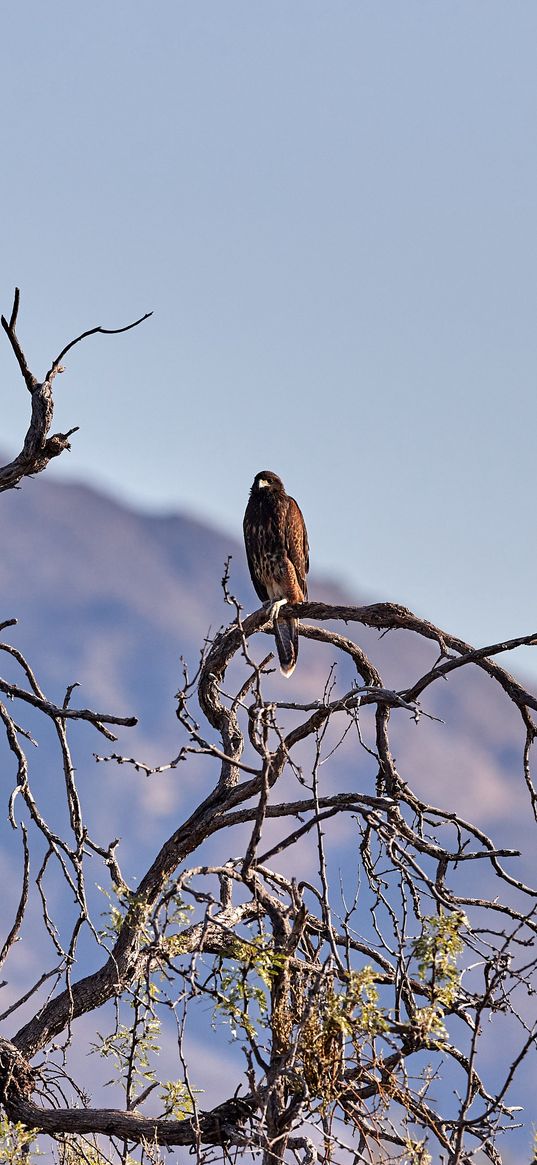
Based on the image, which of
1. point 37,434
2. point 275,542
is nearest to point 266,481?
point 275,542

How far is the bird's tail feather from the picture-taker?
19.6 ft

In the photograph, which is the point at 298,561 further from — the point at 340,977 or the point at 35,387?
the point at 340,977

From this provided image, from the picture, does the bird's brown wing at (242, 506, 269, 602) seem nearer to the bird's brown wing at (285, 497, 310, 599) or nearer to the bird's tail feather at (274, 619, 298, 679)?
the bird's brown wing at (285, 497, 310, 599)

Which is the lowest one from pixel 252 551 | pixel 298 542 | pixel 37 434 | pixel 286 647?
pixel 37 434

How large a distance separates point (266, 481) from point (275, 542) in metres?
0.40

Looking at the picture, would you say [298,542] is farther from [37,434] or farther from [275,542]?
[37,434]

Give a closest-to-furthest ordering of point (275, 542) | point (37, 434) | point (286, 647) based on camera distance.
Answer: point (37, 434) → point (286, 647) → point (275, 542)

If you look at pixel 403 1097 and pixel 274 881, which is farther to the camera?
pixel 274 881

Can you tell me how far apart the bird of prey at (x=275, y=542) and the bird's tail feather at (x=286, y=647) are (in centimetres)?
43

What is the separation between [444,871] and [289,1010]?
1.02m

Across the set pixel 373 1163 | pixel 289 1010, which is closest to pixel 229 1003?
pixel 289 1010

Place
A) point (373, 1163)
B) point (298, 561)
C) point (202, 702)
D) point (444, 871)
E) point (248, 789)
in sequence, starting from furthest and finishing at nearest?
point (298, 561) → point (202, 702) → point (248, 789) → point (444, 871) → point (373, 1163)

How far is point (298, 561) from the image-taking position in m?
6.70

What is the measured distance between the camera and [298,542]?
6758 mm
